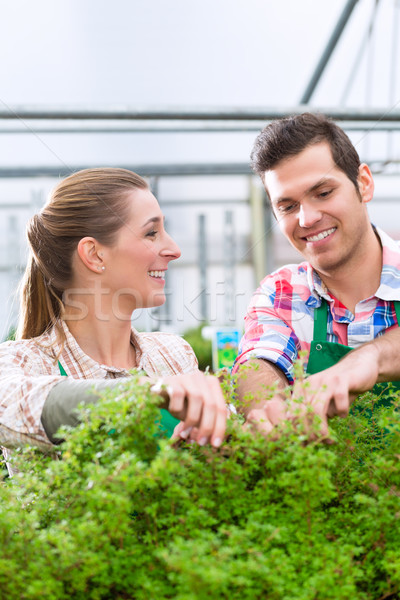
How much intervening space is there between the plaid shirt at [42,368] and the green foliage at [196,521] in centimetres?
15

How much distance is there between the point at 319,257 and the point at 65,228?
0.95m

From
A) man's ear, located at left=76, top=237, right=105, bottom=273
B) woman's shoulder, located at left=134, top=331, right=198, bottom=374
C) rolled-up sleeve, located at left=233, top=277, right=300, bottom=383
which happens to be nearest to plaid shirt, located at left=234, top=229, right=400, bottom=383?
rolled-up sleeve, located at left=233, top=277, right=300, bottom=383

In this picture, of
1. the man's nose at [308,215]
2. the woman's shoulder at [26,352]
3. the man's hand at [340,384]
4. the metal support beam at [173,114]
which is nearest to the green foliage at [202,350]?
the metal support beam at [173,114]

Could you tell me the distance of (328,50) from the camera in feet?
16.0

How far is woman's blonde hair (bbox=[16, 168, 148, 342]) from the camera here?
6.68 feet

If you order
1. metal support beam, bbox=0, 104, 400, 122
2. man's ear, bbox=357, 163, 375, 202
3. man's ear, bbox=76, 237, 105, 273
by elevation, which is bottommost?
man's ear, bbox=76, 237, 105, 273

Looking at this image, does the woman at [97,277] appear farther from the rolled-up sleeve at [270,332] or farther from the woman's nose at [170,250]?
the rolled-up sleeve at [270,332]

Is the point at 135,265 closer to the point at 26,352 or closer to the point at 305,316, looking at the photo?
the point at 26,352

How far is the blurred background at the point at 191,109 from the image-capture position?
4755 millimetres

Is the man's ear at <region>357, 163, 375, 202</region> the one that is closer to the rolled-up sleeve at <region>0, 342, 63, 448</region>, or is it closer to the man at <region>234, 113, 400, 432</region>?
the man at <region>234, 113, 400, 432</region>

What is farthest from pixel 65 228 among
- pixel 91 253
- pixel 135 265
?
pixel 135 265

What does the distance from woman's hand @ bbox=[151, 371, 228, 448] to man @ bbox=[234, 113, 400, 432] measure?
758mm

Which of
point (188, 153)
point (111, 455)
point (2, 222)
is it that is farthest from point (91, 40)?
point (111, 455)

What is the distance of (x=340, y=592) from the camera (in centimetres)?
78
